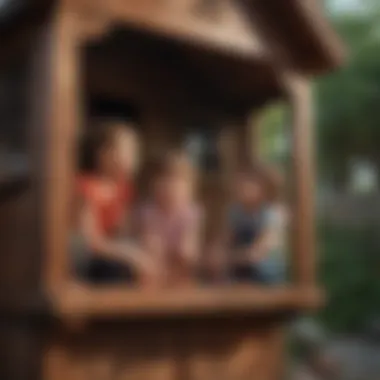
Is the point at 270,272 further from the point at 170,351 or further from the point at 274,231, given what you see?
the point at 170,351

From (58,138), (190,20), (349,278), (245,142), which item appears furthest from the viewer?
(349,278)

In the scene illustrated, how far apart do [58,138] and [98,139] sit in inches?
8.2

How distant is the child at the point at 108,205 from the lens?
1.29 meters

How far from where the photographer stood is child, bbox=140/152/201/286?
1363 millimetres

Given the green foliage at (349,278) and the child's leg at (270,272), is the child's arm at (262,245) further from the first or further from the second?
the green foliage at (349,278)

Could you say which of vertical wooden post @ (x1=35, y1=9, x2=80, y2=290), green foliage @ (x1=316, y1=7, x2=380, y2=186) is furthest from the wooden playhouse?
green foliage @ (x1=316, y1=7, x2=380, y2=186)

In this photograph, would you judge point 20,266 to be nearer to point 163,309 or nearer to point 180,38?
point 163,309

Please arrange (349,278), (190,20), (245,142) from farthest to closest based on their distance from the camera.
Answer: (349,278) < (245,142) < (190,20)

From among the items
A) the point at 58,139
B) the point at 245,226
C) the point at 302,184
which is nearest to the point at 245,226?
the point at 245,226

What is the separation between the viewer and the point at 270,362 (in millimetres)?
1479

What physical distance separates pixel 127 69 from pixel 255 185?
27 cm

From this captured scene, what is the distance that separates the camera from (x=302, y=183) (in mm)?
1423

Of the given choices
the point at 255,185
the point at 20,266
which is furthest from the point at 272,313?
the point at 20,266

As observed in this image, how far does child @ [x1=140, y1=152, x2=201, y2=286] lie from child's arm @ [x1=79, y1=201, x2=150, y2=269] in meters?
0.04
